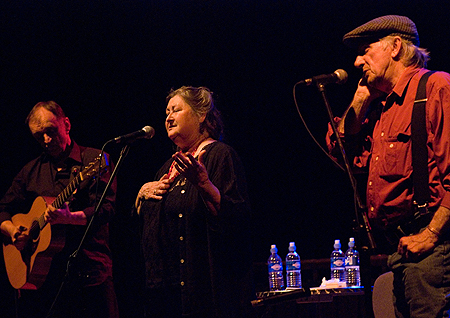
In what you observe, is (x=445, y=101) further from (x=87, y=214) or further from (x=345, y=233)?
(x=345, y=233)

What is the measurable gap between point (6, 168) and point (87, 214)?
6.98 feet

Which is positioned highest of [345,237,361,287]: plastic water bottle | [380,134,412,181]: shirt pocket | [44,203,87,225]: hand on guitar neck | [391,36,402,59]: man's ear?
[391,36,402,59]: man's ear

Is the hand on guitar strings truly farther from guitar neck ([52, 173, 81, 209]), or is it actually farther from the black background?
the black background

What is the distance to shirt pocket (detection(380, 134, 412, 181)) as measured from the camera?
6.92 ft

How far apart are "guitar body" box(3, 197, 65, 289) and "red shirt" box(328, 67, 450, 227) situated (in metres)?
2.33

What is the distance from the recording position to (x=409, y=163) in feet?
6.89

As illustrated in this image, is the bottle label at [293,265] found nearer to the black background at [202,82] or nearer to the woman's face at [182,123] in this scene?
the black background at [202,82]

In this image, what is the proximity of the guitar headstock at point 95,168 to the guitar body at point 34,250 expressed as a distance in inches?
16.9

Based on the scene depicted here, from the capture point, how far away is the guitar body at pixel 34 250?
141 inches

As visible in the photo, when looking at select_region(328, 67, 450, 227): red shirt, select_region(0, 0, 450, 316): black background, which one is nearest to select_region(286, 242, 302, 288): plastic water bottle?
select_region(0, 0, 450, 316): black background

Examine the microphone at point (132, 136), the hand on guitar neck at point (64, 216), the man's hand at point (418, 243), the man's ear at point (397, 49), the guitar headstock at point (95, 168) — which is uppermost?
the man's ear at point (397, 49)

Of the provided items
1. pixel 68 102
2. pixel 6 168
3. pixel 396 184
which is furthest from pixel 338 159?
pixel 6 168

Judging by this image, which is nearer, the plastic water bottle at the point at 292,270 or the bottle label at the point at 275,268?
the plastic water bottle at the point at 292,270

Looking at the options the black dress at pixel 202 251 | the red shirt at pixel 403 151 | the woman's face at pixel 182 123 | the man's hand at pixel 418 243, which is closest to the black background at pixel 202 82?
the woman's face at pixel 182 123
